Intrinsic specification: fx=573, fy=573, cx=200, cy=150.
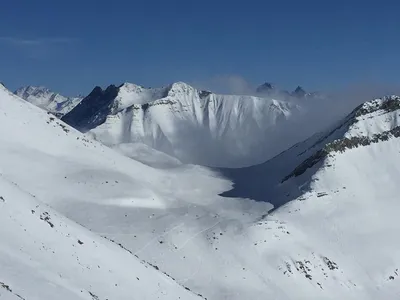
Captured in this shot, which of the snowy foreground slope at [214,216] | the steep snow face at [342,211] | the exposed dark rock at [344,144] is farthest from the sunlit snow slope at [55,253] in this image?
the exposed dark rock at [344,144]

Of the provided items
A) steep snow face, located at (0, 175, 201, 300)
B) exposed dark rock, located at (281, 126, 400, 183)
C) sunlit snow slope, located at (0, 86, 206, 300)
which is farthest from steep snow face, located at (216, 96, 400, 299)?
steep snow face, located at (0, 175, 201, 300)

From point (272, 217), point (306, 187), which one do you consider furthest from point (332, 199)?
point (272, 217)

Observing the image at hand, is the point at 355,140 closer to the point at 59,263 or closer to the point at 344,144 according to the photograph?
the point at 344,144

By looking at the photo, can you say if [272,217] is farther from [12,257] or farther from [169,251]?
[12,257]

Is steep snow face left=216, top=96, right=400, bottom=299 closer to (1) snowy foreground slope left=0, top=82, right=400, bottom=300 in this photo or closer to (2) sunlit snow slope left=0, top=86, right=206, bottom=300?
(1) snowy foreground slope left=0, top=82, right=400, bottom=300

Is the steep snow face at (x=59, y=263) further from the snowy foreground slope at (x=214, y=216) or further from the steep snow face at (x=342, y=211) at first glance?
the steep snow face at (x=342, y=211)

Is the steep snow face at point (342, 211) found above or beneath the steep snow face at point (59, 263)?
above

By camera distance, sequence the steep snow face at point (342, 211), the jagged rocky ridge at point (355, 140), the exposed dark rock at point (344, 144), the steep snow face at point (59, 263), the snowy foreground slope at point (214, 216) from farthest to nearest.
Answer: the jagged rocky ridge at point (355, 140) < the exposed dark rock at point (344, 144) < the steep snow face at point (342, 211) < the snowy foreground slope at point (214, 216) < the steep snow face at point (59, 263)

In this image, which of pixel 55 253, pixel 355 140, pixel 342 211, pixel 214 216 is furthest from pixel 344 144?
pixel 55 253

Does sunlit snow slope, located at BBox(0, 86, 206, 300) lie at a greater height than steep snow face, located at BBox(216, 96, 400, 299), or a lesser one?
lesser
